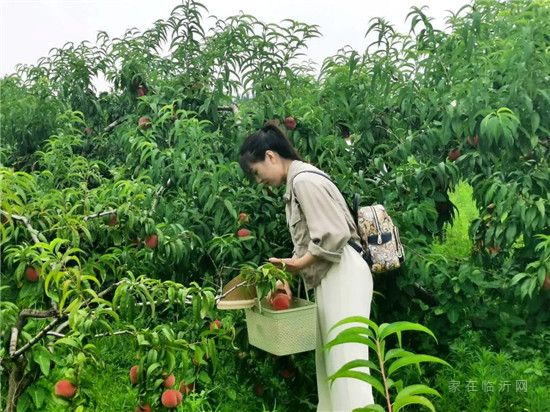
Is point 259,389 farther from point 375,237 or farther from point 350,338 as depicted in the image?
point 350,338

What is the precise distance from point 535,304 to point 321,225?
4.43ft

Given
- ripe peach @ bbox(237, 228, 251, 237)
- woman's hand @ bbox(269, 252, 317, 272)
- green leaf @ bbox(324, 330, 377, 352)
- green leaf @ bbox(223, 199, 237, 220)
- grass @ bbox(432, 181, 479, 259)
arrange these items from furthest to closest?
grass @ bbox(432, 181, 479, 259) → ripe peach @ bbox(237, 228, 251, 237) → green leaf @ bbox(223, 199, 237, 220) → woman's hand @ bbox(269, 252, 317, 272) → green leaf @ bbox(324, 330, 377, 352)

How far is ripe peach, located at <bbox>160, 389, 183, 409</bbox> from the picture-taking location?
2191 mm

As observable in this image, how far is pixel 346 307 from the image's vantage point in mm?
2652

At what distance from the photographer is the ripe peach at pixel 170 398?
2.19 metres

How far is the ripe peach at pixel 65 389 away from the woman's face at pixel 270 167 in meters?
1.08

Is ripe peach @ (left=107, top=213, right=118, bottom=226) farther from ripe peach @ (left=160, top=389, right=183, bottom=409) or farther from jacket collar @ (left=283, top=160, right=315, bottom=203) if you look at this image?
ripe peach @ (left=160, top=389, right=183, bottom=409)

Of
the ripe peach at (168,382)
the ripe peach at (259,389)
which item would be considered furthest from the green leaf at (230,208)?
the ripe peach at (168,382)

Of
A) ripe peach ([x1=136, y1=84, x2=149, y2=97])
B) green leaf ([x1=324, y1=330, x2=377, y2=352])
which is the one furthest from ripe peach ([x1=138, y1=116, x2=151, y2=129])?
green leaf ([x1=324, y1=330, x2=377, y2=352])

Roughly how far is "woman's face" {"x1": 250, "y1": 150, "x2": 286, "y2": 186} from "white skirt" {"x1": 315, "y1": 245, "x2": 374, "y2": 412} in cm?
35

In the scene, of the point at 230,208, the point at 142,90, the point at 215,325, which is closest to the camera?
the point at 215,325

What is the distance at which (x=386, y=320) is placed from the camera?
12.2 feet

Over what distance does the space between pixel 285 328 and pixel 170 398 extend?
1.68 ft

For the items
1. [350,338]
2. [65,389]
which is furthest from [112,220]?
[350,338]
